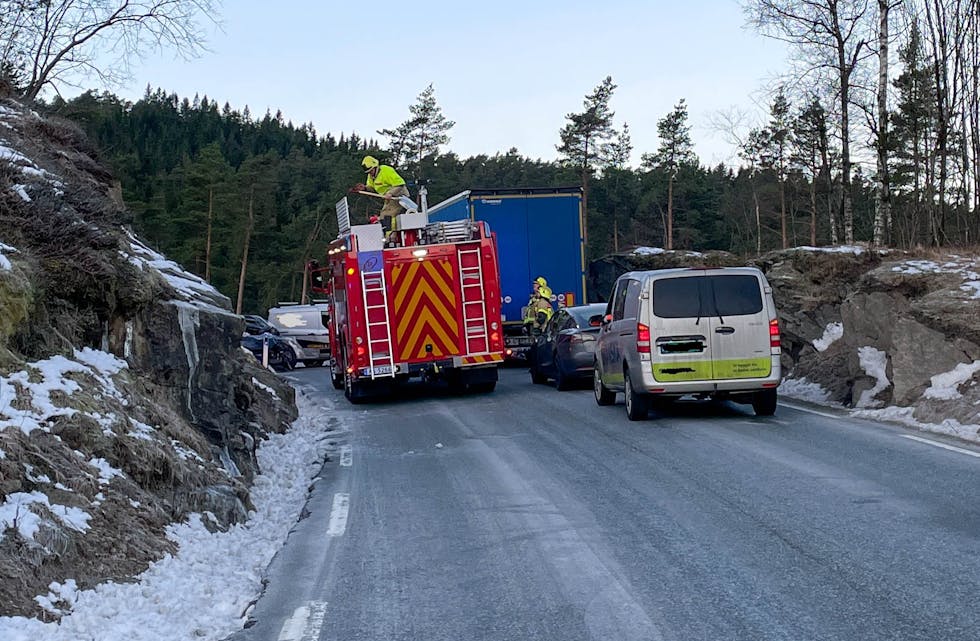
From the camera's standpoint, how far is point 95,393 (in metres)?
8.02

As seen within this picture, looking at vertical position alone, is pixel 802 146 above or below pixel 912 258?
above

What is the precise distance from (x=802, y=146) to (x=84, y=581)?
51858 mm

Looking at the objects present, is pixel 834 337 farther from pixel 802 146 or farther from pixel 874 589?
pixel 802 146

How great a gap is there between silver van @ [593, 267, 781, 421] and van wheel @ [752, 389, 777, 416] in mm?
205

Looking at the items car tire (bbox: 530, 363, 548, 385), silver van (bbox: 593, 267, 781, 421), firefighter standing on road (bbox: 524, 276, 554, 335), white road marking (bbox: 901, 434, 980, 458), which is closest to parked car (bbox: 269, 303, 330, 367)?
firefighter standing on road (bbox: 524, 276, 554, 335)

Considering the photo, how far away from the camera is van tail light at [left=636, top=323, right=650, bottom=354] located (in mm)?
13641

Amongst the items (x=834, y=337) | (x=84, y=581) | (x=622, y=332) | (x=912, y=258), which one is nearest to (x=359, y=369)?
(x=622, y=332)

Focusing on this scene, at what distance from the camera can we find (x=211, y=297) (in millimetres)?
12344

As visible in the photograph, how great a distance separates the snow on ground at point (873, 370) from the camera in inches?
Result: 586

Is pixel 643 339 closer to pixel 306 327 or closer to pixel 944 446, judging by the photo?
pixel 944 446

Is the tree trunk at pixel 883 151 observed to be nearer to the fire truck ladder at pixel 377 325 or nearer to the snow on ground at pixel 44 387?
the fire truck ladder at pixel 377 325

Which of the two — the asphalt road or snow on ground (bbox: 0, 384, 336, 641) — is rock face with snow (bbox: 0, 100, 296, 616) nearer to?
snow on ground (bbox: 0, 384, 336, 641)

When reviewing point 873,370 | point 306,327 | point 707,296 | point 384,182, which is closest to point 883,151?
point 873,370

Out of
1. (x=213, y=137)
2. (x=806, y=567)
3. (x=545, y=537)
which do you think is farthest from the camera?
(x=213, y=137)
